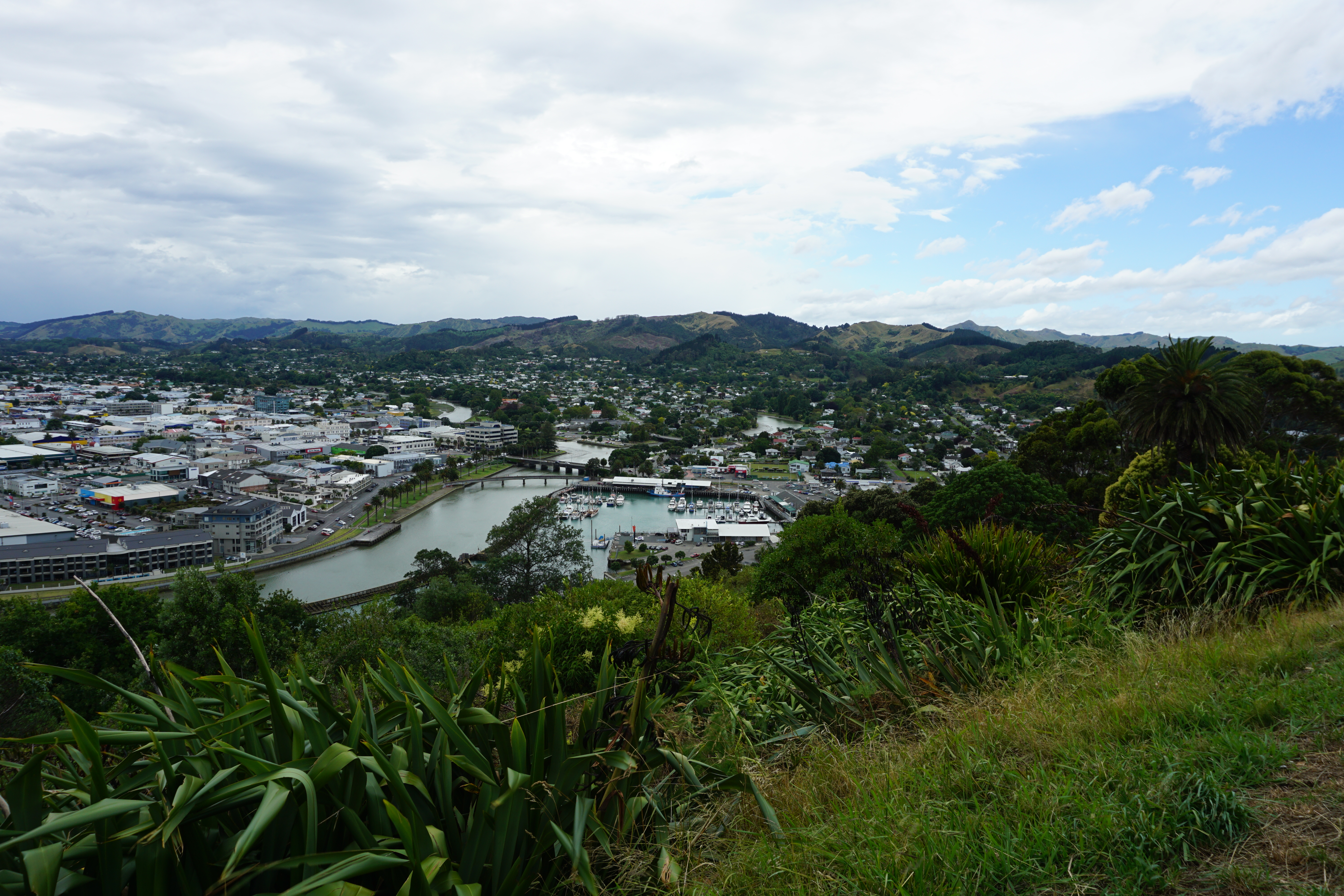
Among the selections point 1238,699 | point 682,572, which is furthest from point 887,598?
point 682,572

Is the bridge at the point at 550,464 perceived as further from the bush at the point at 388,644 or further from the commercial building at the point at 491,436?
the bush at the point at 388,644

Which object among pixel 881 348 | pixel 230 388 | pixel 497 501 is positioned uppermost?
pixel 881 348

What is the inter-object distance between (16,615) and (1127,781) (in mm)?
22374

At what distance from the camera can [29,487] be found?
4050 cm

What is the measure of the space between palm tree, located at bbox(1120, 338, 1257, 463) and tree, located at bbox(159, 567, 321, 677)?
49.2 ft

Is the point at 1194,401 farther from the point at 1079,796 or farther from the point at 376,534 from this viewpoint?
the point at 376,534

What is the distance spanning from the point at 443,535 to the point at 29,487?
25.6 meters

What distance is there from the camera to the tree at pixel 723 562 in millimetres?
20328

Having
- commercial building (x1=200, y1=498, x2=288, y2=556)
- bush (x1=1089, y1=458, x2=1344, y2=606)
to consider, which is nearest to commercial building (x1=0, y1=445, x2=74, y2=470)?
commercial building (x1=200, y1=498, x2=288, y2=556)

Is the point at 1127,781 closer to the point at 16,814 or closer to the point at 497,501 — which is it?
the point at 16,814

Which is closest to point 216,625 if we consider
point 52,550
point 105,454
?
point 52,550

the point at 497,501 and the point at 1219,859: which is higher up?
the point at 1219,859

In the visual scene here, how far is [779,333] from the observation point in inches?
7505

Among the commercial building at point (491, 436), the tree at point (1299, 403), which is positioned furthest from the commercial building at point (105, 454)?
the tree at point (1299, 403)
